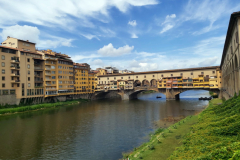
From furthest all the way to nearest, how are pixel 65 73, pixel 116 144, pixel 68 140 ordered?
pixel 65 73 → pixel 68 140 → pixel 116 144

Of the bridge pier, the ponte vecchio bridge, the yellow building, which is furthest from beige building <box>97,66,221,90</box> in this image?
the yellow building

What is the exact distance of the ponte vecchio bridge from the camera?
5947cm

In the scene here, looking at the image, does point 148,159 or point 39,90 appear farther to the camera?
point 39,90

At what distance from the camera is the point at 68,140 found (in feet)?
69.3

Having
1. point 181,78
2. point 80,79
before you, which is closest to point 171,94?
point 181,78

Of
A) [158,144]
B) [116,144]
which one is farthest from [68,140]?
[158,144]

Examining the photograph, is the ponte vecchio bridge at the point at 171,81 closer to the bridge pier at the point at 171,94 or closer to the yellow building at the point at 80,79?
the bridge pier at the point at 171,94

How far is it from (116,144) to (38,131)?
526 inches

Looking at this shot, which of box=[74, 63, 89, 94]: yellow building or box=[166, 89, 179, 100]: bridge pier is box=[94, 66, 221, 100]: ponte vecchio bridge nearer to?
box=[166, 89, 179, 100]: bridge pier

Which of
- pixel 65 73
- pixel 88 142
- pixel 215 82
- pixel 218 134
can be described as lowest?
pixel 88 142

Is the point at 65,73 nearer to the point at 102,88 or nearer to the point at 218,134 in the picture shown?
the point at 102,88

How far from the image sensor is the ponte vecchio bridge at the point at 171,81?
5947 centimetres

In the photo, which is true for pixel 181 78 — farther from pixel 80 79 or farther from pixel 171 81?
pixel 80 79

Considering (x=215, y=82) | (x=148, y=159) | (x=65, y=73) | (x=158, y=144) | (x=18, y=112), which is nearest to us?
(x=148, y=159)
